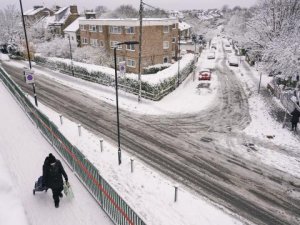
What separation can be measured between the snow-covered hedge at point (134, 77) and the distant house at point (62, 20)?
2728cm

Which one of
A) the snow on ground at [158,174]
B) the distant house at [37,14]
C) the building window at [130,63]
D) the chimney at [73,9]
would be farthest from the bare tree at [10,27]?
the snow on ground at [158,174]

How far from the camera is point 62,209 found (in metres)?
8.73

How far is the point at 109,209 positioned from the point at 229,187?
258 inches

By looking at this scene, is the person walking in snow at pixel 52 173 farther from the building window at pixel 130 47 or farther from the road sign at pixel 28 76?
the building window at pixel 130 47

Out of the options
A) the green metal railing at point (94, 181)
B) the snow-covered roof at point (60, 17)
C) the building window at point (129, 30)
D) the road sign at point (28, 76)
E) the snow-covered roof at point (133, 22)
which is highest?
the snow-covered roof at point (60, 17)

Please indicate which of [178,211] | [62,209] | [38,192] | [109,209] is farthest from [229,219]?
[38,192]

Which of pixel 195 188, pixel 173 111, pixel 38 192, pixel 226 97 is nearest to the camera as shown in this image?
pixel 38 192

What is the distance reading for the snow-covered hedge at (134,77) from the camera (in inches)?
993

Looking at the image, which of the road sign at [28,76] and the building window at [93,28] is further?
the building window at [93,28]

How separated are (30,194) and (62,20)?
6104cm

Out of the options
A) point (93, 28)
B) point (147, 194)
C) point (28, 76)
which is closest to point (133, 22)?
point (93, 28)

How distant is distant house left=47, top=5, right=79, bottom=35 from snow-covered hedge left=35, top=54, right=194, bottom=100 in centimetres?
2728

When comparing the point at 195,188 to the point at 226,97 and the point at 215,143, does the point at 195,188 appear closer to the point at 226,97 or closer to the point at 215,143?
the point at 215,143

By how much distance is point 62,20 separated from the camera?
62719 millimetres
